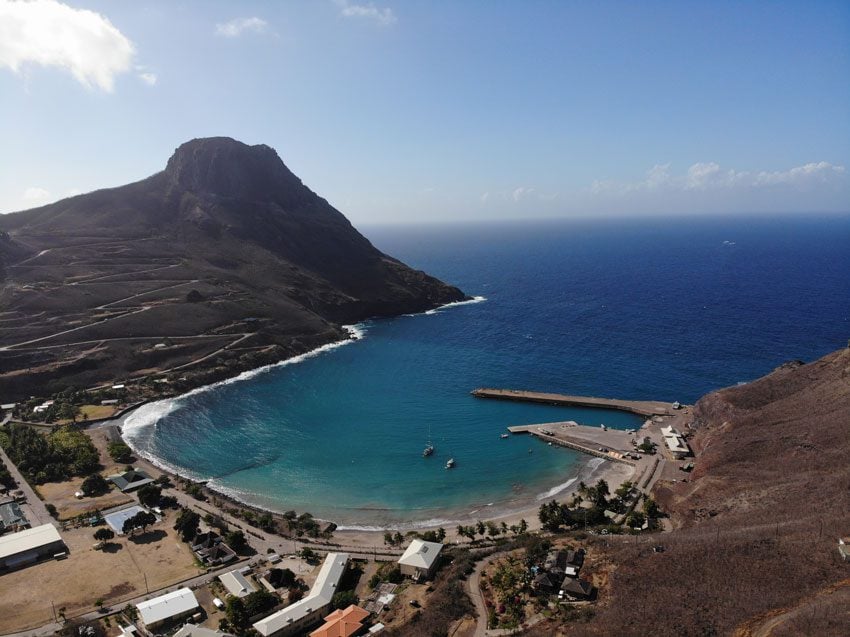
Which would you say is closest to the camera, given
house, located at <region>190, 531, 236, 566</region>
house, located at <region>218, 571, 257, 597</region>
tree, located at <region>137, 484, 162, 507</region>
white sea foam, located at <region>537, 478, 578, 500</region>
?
house, located at <region>218, 571, 257, 597</region>

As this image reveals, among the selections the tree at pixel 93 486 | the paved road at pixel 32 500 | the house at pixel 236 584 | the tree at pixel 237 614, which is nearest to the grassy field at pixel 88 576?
the house at pixel 236 584

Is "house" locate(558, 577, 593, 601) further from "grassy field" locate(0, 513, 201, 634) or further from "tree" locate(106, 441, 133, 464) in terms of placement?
"tree" locate(106, 441, 133, 464)

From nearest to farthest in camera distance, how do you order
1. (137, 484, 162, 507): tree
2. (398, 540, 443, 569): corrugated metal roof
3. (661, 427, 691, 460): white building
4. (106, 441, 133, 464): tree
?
(398, 540, 443, 569): corrugated metal roof, (137, 484, 162, 507): tree, (661, 427, 691, 460): white building, (106, 441, 133, 464): tree

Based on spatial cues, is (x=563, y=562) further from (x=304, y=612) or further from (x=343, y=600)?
(x=304, y=612)

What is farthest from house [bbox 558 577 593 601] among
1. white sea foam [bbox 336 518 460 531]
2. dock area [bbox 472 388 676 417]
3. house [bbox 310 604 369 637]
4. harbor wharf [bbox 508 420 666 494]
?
dock area [bbox 472 388 676 417]

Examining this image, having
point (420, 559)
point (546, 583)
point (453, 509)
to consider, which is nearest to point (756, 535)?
point (546, 583)
